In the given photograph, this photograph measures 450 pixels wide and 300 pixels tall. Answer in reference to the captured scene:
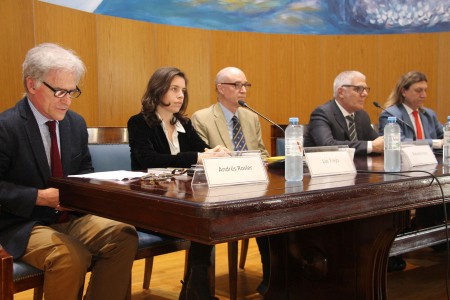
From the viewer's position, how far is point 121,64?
14.3ft

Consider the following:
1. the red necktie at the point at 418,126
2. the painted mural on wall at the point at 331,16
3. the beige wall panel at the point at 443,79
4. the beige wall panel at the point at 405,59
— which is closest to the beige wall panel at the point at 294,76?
the painted mural on wall at the point at 331,16

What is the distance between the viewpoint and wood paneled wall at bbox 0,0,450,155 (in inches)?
146

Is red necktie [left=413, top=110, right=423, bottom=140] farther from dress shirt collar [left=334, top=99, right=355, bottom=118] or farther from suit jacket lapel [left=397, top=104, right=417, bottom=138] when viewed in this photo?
dress shirt collar [left=334, top=99, right=355, bottom=118]

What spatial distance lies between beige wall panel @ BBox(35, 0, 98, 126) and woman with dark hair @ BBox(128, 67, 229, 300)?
1603 mm

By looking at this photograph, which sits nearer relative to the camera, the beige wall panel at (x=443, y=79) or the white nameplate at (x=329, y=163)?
the white nameplate at (x=329, y=163)

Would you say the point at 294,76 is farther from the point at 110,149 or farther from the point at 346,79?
the point at 110,149

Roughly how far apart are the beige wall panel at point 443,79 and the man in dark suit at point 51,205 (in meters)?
4.62

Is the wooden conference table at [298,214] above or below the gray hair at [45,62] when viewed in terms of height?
below

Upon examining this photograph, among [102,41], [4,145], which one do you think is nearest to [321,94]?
[102,41]

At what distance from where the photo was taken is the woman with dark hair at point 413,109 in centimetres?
360

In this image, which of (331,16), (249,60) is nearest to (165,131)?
(249,60)

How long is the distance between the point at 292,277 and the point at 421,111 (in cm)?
229

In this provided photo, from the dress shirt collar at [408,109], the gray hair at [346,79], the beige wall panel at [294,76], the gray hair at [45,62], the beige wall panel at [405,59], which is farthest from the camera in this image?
the beige wall panel at [405,59]

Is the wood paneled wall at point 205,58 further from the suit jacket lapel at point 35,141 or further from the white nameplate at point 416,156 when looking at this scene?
the white nameplate at point 416,156
